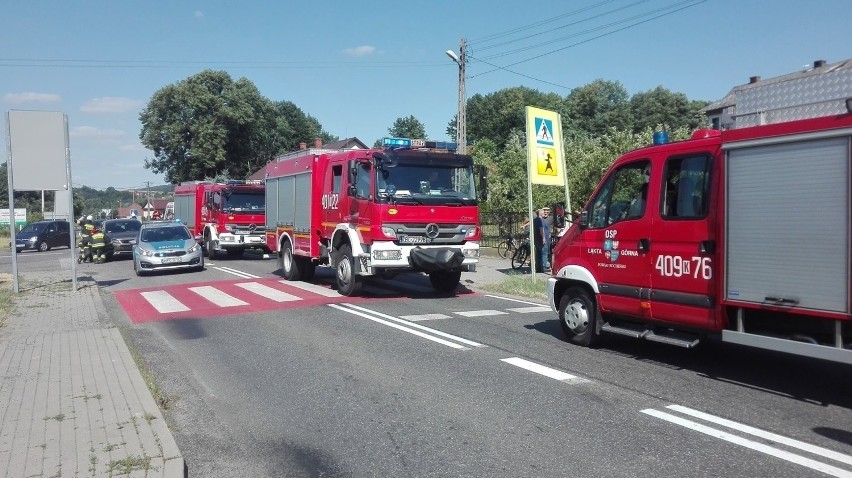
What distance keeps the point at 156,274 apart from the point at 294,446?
17.2 meters

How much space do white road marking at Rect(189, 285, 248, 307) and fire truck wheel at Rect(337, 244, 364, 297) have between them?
2.01 metres

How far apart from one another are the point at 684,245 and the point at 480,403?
2814 millimetres

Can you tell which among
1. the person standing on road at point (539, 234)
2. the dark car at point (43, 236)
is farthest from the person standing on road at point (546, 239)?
the dark car at point (43, 236)

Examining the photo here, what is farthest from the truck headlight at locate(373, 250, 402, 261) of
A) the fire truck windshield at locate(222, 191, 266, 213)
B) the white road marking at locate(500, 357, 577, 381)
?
the fire truck windshield at locate(222, 191, 266, 213)

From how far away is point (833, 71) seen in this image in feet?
21.3

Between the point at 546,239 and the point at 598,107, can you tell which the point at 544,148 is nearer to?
the point at 546,239

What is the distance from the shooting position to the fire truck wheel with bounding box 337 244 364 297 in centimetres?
1409

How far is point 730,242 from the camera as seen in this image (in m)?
6.79

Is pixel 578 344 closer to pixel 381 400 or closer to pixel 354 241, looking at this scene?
pixel 381 400

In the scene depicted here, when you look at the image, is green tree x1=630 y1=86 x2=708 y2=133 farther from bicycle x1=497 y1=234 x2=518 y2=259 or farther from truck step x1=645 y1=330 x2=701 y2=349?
truck step x1=645 y1=330 x2=701 y2=349

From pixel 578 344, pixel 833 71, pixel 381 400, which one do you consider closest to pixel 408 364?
pixel 381 400

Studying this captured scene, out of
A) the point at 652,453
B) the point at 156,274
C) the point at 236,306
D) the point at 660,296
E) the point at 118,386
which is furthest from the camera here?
the point at 156,274

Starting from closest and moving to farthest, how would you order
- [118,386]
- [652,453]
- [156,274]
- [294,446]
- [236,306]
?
1. [652,453]
2. [294,446]
3. [118,386]
4. [236,306]
5. [156,274]

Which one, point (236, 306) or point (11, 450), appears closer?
point (11, 450)
